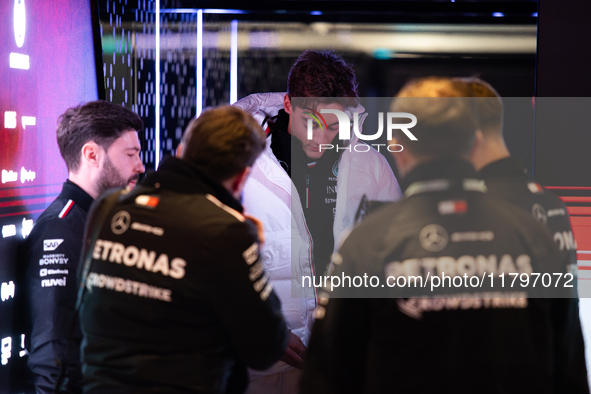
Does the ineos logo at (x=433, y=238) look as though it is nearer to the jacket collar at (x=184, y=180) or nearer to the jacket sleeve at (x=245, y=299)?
the jacket sleeve at (x=245, y=299)

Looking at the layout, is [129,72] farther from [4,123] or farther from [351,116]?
[351,116]

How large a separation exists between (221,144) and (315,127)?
1269 millimetres

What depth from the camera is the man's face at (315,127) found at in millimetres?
2598

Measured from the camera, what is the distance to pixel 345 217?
2537mm

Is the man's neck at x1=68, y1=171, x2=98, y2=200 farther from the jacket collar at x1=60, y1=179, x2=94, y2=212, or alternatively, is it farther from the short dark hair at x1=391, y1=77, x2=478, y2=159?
the short dark hair at x1=391, y1=77, x2=478, y2=159

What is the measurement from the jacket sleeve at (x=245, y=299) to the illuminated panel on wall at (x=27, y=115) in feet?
3.58

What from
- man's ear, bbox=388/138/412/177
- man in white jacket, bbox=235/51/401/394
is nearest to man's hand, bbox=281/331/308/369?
man in white jacket, bbox=235/51/401/394

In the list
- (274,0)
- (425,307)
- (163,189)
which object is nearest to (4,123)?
(163,189)

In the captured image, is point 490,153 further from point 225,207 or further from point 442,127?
point 225,207

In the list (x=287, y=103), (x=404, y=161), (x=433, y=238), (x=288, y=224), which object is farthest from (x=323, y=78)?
(x=433, y=238)

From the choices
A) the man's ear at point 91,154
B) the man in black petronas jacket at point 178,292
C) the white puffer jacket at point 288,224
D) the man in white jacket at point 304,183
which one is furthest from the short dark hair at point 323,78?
the man in black petronas jacket at point 178,292

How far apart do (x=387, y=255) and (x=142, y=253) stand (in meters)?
0.59

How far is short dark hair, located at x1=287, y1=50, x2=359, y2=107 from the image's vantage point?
2.55 m

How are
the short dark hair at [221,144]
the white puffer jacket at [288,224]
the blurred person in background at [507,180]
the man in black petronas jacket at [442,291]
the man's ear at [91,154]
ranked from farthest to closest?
the white puffer jacket at [288,224] → the man's ear at [91,154] → the blurred person in background at [507,180] → the short dark hair at [221,144] → the man in black petronas jacket at [442,291]
